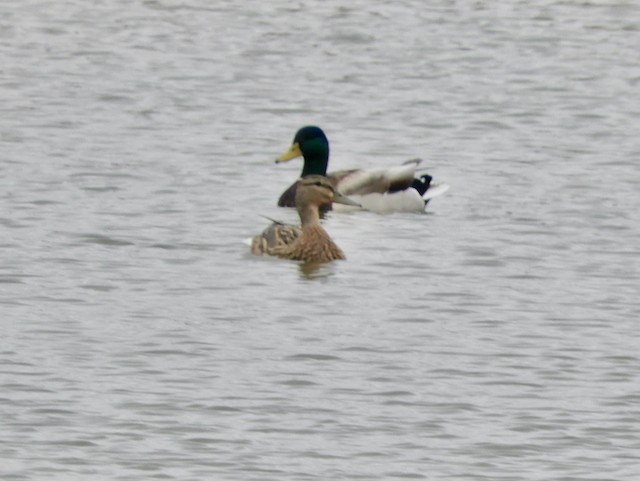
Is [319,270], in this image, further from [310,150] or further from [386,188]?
[310,150]

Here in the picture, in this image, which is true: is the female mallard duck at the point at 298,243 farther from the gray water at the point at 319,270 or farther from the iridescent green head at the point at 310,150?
the iridescent green head at the point at 310,150

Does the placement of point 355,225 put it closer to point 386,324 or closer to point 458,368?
point 386,324

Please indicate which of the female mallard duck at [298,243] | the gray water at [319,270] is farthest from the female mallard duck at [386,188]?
the female mallard duck at [298,243]

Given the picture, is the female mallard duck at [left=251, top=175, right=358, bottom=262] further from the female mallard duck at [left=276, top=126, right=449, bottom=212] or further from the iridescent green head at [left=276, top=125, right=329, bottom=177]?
the iridescent green head at [left=276, top=125, right=329, bottom=177]

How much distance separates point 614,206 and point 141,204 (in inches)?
160

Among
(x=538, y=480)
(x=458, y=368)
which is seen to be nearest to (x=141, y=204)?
(x=458, y=368)

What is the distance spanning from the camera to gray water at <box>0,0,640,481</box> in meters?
10.3

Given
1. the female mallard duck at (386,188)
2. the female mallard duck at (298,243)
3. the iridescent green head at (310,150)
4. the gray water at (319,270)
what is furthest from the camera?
the iridescent green head at (310,150)

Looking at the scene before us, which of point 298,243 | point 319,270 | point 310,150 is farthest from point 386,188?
point 319,270

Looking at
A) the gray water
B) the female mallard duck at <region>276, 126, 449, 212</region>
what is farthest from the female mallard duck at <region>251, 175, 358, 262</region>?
the female mallard duck at <region>276, 126, 449, 212</region>

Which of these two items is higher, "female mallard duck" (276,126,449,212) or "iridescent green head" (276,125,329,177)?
"iridescent green head" (276,125,329,177)

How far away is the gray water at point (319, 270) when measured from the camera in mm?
10273

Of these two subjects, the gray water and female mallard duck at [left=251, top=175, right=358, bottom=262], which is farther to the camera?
female mallard duck at [left=251, top=175, right=358, bottom=262]

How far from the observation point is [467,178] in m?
19.2
